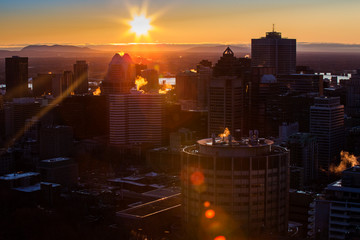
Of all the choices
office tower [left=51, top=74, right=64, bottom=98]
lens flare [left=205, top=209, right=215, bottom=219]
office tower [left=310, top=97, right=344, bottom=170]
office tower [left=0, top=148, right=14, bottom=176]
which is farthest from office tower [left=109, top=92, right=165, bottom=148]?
lens flare [left=205, top=209, right=215, bottom=219]

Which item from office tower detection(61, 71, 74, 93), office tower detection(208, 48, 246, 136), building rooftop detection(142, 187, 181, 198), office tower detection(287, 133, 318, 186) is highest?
office tower detection(61, 71, 74, 93)

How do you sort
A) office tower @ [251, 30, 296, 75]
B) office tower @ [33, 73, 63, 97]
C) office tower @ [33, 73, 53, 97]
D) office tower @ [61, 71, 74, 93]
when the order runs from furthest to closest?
1. office tower @ [251, 30, 296, 75]
2. office tower @ [33, 73, 53, 97]
3. office tower @ [61, 71, 74, 93]
4. office tower @ [33, 73, 63, 97]

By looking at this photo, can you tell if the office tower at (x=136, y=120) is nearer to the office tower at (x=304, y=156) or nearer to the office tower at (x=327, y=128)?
the office tower at (x=327, y=128)

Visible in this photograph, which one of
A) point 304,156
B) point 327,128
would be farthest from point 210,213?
point 327,128

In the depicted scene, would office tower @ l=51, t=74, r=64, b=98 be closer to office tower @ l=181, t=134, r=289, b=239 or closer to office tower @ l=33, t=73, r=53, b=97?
office tower @ l=33, t=73, r=53, b=97

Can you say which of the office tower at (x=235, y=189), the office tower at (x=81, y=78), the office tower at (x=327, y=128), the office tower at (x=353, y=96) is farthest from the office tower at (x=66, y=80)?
the office tower at (x=235, y=189)

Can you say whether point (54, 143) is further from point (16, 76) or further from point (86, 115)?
point (16, 76)
